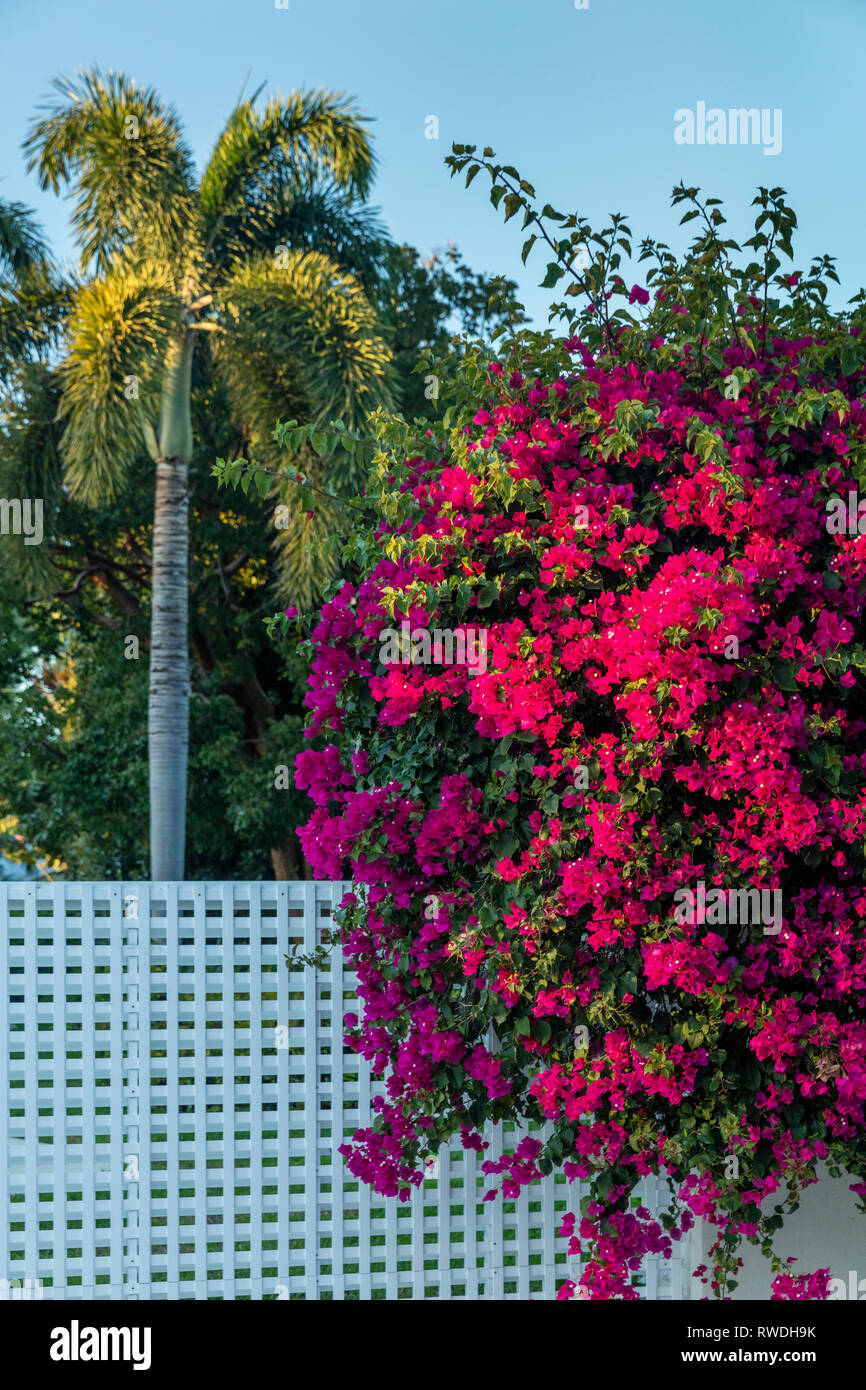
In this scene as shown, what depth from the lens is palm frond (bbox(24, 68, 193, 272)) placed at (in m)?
12.4

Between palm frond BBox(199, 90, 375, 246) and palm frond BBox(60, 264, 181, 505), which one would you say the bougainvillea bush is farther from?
palm frond BBox(199, 90, 375, 246)

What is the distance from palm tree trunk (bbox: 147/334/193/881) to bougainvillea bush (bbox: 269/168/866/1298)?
8491 millimetres

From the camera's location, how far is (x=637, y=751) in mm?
3021

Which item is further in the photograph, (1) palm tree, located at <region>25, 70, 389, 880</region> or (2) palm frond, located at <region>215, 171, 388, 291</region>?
(2) palm frond, located at <region>215, 171, 388, 291</region>

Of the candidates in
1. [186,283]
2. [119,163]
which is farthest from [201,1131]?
[119,163]

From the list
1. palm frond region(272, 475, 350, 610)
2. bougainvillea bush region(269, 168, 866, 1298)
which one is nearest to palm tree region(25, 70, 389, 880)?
palm frond region(272, 475, 350, 610)

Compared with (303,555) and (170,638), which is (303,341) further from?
(170,638)

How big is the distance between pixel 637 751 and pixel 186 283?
11.1 m

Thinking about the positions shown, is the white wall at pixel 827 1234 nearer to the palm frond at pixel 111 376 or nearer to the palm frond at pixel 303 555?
the palm frond at pixel 303 555

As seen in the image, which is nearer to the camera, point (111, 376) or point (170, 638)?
point (111, 376)

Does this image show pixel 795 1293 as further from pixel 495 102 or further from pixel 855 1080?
pixel 495 102

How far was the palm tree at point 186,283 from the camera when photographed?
11.4 m

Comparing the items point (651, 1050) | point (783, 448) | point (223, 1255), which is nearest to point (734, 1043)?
point (651, 1050)

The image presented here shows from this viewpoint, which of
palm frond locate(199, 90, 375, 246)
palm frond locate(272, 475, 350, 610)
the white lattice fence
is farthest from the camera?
palm frond locate(199, 90, 375, 246)
